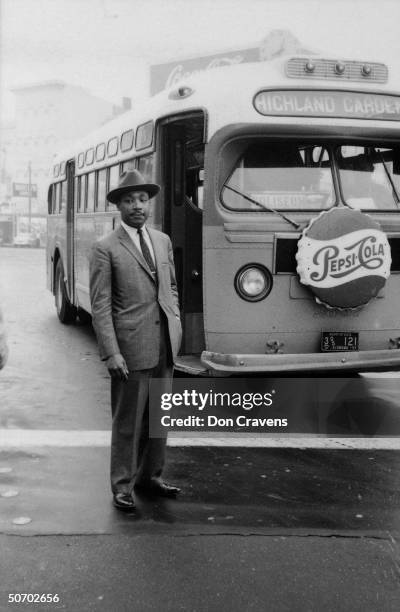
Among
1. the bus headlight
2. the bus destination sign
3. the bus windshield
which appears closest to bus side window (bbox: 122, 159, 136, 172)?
the bus windshield

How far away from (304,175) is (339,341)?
150 cm

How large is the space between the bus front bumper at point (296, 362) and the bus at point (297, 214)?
1cm

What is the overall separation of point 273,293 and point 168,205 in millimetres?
1496

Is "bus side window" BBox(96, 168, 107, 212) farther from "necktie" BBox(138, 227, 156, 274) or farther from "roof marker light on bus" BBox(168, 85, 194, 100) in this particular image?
"necktie" BBox(138, 227, 156, 274)


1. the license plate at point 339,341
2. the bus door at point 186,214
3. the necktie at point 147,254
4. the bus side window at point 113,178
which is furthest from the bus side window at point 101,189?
the necktie at point 147,254

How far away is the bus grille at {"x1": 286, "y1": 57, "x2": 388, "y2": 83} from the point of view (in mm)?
6570

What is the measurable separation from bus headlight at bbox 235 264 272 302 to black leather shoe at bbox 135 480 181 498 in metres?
2.26

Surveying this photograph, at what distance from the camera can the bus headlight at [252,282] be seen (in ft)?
21.4

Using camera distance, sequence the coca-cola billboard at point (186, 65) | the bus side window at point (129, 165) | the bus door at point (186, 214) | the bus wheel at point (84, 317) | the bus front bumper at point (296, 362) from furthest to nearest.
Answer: the coca-cola billboard at point (186, 65) → the bus wheel at point (84, 317) → the bus side window at point (129, 165) → the bus door at point (186, 214) → the bus front bumper at point (296, 362)

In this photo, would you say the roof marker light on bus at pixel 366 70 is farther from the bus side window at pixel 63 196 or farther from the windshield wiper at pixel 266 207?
the bus side window at pixel 63 196

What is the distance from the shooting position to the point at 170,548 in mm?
3908

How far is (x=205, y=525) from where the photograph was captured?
4.24 metres

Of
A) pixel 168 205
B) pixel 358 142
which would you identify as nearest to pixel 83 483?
pixel 168 205

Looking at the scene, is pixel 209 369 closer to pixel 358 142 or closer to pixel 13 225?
pixel 358 142
